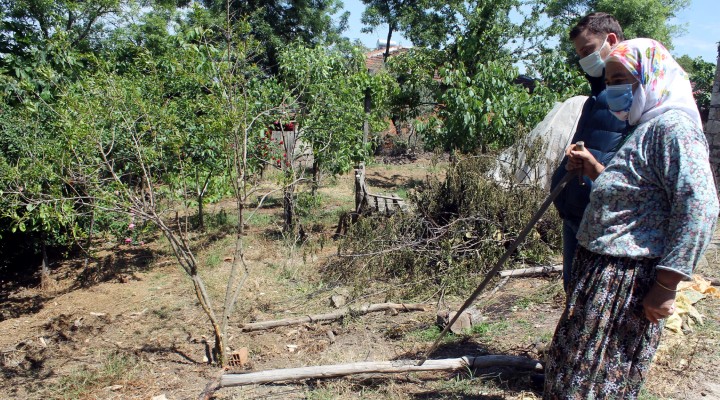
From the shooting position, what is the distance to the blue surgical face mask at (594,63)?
8.35 feet

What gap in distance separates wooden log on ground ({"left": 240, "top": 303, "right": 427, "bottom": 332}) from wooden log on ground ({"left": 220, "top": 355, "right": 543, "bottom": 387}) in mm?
1307

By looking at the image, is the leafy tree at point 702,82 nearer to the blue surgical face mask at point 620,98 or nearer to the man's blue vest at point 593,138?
the man's blue vest at point 593,138

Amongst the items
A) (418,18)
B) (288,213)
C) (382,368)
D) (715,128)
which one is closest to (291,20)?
(418,18)

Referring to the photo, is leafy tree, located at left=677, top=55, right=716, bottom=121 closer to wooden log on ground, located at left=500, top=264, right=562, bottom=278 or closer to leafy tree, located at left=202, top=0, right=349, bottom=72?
leafy tree, located at left=202, top=0, right=349, bottom=72

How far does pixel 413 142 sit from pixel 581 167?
14.0 m

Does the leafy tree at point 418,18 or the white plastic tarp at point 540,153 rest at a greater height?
the leafy tree at point 418,18

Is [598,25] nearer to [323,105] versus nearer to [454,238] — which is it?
[454,238]

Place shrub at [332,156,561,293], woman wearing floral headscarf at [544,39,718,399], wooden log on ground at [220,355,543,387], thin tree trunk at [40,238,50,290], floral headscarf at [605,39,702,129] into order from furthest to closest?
1. thin tree trunk at [40,238,50,290]
2. shrub at [332,156,561,293]
3. wooden log on ground at [220,355,543,387]
4. floral headscarf at [605,39,702,129]
5. woman wearing floral headscarf at [544,39,718,399]

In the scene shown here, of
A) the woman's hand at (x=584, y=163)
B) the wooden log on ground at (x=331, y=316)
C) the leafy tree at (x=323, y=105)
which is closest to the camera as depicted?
the woman's hand at (x=584, y=163)

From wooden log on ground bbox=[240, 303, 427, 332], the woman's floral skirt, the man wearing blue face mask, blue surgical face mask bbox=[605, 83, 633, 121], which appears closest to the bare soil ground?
wooden log on ground bbox=[240, 303, 427, 332]

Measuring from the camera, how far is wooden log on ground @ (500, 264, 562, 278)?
15.8 feet

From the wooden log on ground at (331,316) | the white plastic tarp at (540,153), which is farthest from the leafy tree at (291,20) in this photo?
the wooden log on ground at (331,316)

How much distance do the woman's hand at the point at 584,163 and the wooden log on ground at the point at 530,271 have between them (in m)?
2.74

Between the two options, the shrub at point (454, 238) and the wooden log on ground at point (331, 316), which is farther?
the shrub at point (454, 238)
